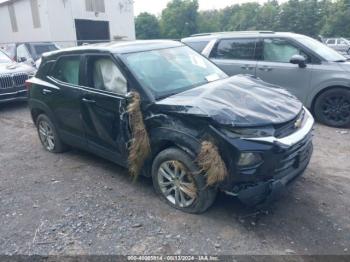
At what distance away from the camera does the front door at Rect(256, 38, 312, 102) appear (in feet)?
20.9

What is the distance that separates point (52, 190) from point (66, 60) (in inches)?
71.4

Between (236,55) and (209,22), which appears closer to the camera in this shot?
(236,55)

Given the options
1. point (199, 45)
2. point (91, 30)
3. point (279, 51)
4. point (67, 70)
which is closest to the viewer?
point (67, 70)

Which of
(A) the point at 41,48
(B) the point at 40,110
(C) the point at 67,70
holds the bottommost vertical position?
(B) the point at 40,110

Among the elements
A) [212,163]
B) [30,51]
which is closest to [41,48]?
[30,51]

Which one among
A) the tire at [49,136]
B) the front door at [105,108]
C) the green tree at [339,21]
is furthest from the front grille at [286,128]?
the green tree at [339,21]

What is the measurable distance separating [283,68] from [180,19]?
61.2 meters

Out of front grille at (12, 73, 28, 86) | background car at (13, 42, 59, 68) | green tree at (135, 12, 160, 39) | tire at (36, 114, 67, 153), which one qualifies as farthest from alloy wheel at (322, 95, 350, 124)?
green tree at (135, 12, 160, 39)

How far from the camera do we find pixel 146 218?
3477mm

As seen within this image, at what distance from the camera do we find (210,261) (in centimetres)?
284

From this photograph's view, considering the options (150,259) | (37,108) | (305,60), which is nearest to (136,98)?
(150,259)

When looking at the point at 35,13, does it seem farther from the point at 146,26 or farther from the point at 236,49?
the point at 146,26

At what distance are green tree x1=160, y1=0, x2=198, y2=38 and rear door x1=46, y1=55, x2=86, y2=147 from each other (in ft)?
195

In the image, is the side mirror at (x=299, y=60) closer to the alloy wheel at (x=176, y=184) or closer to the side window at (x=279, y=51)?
the side window at (x=279, y=51)
